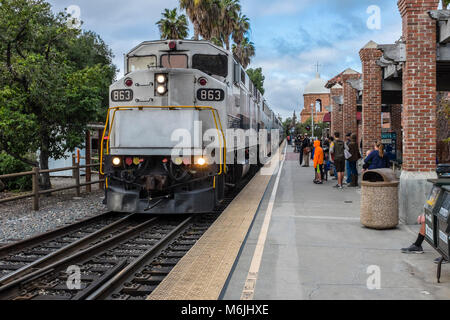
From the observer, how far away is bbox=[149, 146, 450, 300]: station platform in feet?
15.7

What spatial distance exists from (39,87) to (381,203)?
9755 millimetres

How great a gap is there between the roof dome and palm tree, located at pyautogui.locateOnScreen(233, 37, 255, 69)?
4876cm

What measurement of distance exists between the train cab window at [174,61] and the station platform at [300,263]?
3513mm

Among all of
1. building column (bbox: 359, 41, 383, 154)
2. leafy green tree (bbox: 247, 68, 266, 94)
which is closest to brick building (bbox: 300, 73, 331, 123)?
leafy green tree (bbox: 247, 68, 266, 94)

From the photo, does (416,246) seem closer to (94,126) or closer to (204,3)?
(94,126)

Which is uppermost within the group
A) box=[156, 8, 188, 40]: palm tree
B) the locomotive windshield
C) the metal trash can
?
box=[156, 8, 188, 40]: palm tree

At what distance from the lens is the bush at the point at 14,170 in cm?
1789

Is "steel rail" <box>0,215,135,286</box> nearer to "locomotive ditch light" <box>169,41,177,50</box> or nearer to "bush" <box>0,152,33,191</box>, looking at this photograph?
"locomotive ditch light" <box>169,41,177,50</box>

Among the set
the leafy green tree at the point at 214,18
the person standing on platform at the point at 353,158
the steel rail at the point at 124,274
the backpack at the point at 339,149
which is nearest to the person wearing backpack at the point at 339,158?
the backpack at the point at 339,149

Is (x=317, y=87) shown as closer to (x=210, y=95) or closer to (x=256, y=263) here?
(x=210, y=95)

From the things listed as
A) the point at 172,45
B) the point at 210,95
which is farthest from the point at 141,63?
the point at 210,95

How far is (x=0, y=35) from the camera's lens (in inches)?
492

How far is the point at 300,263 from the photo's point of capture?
19.4ft
